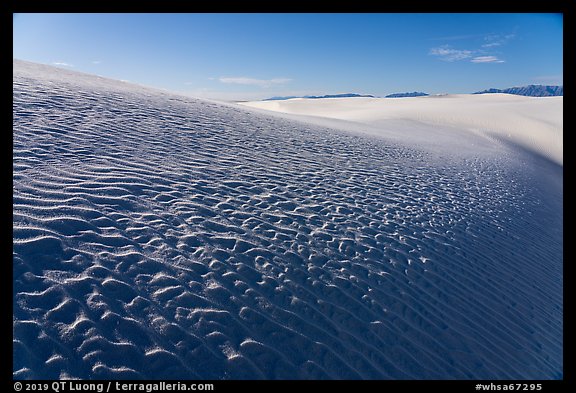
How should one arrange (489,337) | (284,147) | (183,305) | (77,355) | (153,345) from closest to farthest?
(77,355) < (153,345) < (183,305) < (489,337) < (284,147)

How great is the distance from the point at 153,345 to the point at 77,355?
65cm

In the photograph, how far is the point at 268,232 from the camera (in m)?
5.87

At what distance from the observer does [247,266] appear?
16.3 ft

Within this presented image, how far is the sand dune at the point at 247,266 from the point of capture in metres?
3.68

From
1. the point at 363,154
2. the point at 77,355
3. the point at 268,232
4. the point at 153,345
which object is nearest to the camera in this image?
the point at 77,355

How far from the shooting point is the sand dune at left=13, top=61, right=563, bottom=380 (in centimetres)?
368

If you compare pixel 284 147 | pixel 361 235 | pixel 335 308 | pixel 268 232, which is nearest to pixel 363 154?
pixel 284 147

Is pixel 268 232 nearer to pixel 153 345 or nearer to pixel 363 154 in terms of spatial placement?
pixel 153 345

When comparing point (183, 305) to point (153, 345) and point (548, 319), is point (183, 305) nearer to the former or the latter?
point (153, 345)

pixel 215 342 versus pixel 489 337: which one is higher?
pixel 215 342

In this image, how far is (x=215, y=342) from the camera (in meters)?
3.79
